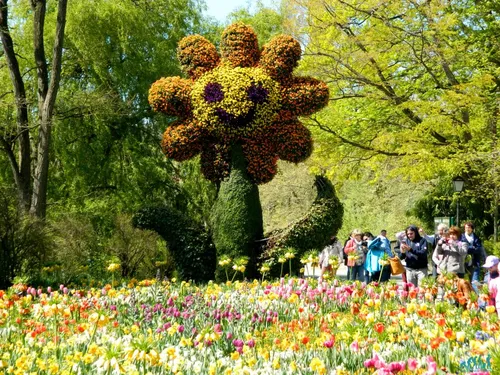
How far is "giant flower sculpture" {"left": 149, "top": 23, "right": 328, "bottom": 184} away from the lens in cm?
1126

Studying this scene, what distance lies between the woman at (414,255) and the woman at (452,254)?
402 mm

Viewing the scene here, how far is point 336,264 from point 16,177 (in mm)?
10820

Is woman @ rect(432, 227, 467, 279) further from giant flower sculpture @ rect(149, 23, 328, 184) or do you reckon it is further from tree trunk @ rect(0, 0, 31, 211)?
tree trunk @ rect(0, 0, 31, 211)

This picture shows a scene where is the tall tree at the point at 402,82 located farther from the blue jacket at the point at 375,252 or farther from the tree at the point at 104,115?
the tree at the point at 104,115

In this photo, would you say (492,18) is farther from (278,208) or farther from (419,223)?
(278,208)

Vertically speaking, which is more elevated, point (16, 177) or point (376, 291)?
point (16, 177)

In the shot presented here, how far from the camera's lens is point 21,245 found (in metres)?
10.9

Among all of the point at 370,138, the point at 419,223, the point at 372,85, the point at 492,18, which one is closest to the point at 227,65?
the point at 372,85

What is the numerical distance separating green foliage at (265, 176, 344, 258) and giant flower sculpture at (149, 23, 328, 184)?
40.1 inches

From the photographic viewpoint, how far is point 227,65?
11688mm

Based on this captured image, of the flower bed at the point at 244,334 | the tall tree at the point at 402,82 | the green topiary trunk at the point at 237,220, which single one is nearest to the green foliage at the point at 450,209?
the tall tree at the point at 402,82

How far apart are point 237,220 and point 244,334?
5.53 m

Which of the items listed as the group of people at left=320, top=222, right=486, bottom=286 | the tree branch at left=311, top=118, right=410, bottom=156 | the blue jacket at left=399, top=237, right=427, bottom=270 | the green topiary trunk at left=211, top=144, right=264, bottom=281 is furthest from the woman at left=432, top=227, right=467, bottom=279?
the tree branch at left=311, top=118, right=410, bottom=156

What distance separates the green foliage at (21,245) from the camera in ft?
34.0
